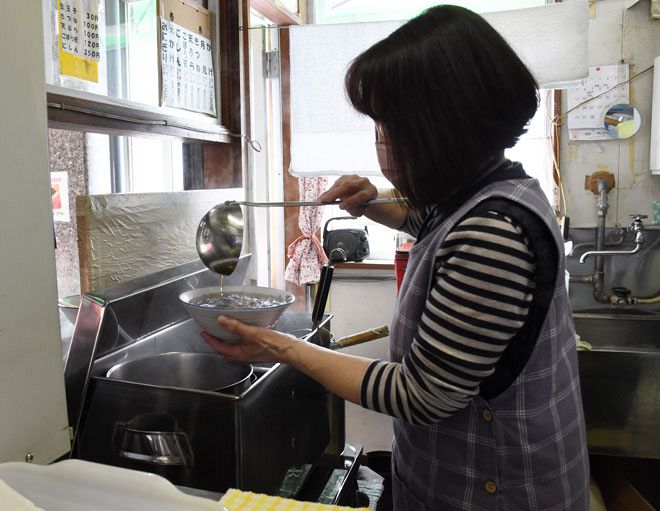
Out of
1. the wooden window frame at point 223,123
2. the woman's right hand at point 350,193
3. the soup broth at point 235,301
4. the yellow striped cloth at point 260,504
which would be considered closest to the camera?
the yellow striped cloth at point 260,504

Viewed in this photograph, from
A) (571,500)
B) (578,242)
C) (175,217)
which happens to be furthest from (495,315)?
(578,242)

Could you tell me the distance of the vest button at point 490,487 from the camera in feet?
3.25

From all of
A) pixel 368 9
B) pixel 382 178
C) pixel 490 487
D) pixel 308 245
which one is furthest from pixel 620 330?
pixel 368 9

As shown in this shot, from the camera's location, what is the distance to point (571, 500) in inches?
40.6

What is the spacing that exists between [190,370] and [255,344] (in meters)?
0.33

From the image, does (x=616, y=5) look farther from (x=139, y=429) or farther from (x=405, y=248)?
(x=139, y=429)

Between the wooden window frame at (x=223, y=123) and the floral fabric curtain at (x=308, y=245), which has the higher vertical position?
the wooden window frame at (x=223, y=123)

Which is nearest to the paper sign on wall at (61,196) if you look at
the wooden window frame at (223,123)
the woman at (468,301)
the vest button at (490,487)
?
the wooden window frame at (223,123)

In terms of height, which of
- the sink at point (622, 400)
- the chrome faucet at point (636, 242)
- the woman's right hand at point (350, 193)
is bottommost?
the sink at point (622, 400)

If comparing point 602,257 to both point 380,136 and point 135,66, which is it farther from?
point 135,66

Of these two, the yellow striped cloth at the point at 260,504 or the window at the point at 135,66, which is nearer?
the yellow striped cloth at the point at 260,504

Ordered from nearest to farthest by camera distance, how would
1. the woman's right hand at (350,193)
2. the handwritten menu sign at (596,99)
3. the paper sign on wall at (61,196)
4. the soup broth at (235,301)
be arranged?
the soup broth at (235,301) < the woman's right hand at (350,193) < the paper sign on wall at (61,196) < the handwritten menu sign at (596,99)

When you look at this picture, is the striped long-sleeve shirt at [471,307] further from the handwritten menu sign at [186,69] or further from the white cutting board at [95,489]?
the handwritten menu sign at [186,69]

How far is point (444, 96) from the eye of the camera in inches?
34.7
